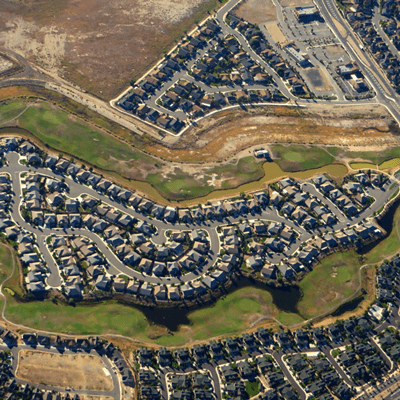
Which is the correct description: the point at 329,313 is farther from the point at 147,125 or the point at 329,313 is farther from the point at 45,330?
the point at 147,125

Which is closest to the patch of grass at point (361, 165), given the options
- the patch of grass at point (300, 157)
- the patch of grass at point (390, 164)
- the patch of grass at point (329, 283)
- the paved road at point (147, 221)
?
the patch of grass at point (390, 164)

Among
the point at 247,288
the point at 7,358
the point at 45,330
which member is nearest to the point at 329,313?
the point at 247,288

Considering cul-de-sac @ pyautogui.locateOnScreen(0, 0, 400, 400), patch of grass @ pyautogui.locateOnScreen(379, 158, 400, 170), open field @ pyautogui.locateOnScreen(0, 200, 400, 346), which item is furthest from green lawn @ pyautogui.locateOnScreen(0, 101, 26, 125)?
patch of grass @ pyautogui.locateOnScreen(379, 158, 400, 170)

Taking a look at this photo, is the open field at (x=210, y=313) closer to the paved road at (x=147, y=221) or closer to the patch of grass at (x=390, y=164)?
the paved road at (x=147, y=221)

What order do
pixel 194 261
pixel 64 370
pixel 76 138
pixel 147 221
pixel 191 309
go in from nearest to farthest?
pixel 64 370, pixel 191 309, pixel 194 261, pixel 147 221, pixel 76 138

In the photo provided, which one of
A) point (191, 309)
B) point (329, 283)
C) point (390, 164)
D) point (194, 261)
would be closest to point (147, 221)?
point (194, 261)

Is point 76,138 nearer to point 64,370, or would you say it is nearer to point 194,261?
point 194,261
